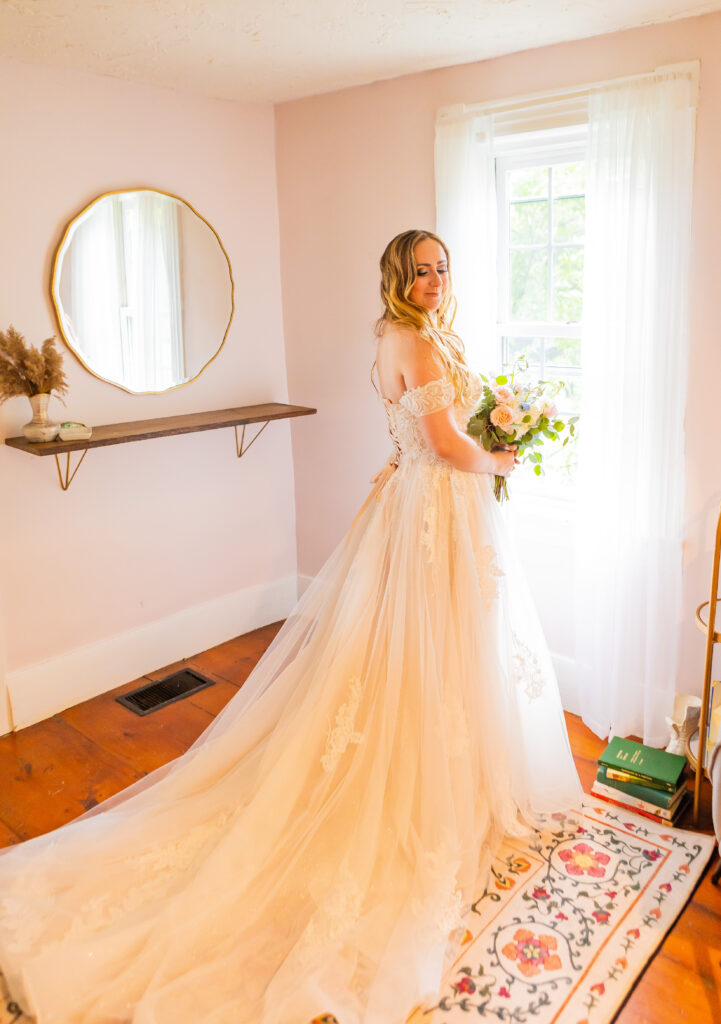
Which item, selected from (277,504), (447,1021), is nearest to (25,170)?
(277,504)

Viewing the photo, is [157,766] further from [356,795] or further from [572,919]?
[572,919]

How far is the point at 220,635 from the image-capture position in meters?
4.07

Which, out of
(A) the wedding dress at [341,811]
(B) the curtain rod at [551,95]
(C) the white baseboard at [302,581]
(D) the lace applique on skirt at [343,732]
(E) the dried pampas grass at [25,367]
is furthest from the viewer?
(C) the white baseboard at [302,581]

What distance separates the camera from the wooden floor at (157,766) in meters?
2.01

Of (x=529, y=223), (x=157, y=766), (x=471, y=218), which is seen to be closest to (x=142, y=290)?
(x=471, y=218)

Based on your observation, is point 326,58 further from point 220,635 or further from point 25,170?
point 220,635

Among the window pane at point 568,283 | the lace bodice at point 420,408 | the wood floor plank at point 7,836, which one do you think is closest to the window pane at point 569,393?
the window pane at point 568,283

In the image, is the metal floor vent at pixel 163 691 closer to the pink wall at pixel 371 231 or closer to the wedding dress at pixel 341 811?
the wedding dress at pixel 341 811

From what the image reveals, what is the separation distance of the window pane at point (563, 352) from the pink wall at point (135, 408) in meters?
1.37

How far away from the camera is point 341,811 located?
2.29 metres

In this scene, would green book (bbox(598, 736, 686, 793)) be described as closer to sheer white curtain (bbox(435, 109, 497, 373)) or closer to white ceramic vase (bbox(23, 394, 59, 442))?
sheer white curtain (bbox(435, 109, 497, 373))

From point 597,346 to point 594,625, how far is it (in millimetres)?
1037

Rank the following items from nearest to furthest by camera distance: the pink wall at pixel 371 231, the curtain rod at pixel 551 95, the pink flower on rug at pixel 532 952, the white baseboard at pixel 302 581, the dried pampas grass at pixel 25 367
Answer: the pink flower on rug at pixel 532 952 < the curtain rod at pixel 551 95 < the pink wall at pixel 371 231 < the dried pampas grass at pixel 25 367 < the white baseboard at pixel 302 581

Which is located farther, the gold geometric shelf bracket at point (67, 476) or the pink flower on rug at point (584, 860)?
the gold geometric shelf bracket at point (67, 476)
